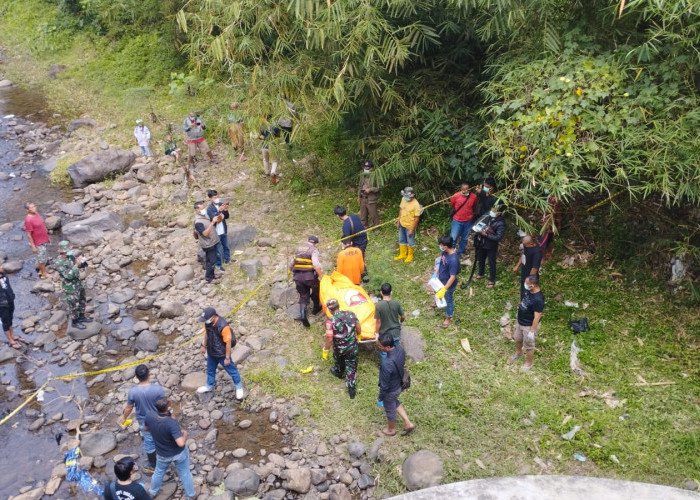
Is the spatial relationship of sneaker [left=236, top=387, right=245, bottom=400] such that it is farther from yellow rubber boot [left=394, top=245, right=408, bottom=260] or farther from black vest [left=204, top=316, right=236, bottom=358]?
yellow rubber boot [left=394, top=245, right=408, bottom=260]

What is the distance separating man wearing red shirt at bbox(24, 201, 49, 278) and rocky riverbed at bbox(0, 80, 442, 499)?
397 mm

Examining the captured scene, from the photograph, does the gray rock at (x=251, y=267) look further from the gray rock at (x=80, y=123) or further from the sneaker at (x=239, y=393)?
the gray rock at (x=80, y=123)

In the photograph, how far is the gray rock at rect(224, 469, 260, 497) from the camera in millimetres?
6758

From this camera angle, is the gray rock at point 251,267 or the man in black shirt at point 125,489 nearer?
the man in black shirt at point 125,489

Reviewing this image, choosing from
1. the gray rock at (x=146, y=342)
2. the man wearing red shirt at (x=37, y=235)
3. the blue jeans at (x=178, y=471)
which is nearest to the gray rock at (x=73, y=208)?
the man wearing red shirt at (x=37, y=235)

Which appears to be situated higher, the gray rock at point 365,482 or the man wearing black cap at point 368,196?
the man wearing black cap at point 368,196

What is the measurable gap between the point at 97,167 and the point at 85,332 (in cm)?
613

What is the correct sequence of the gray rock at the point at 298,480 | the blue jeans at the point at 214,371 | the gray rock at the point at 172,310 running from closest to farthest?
1. the gray rock at the point at 298,480
2. the blue jeans at the point at 214,371
3. the gray rock at the point at 172,310

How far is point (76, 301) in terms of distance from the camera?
9.53 meters

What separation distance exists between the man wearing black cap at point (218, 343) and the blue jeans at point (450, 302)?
3.23 metres

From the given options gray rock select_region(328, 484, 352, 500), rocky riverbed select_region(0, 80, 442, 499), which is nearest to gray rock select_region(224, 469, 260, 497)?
rocky riverbed select_region(0, 80, 442, 499)

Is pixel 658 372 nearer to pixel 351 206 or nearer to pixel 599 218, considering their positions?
pixel 599 218

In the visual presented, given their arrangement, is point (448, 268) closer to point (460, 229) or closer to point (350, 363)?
point (460, 229)

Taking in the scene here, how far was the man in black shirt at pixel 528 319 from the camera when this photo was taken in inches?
288
